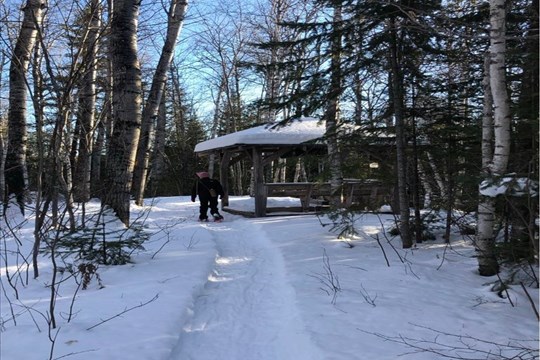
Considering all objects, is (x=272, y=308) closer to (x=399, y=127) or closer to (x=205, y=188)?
(x=399, y=127)

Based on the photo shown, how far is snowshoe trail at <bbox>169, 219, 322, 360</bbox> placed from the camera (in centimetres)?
371

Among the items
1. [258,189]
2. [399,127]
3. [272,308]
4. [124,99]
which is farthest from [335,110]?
[272,308]

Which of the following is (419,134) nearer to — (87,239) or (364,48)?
(364,48)

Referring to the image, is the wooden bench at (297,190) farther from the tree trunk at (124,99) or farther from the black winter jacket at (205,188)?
the tree trunk at (124,99)

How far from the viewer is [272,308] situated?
4.79 m

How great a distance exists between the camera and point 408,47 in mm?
7195

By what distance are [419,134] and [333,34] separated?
2342 mm

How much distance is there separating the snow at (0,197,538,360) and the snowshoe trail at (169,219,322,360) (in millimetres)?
16

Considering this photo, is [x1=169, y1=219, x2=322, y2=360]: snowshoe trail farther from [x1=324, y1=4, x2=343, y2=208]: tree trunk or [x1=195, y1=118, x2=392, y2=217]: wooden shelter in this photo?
[x1=195, y1=118, x2=392, y2=217]: wooden shelter

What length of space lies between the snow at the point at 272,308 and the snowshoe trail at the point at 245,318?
16 millimetres

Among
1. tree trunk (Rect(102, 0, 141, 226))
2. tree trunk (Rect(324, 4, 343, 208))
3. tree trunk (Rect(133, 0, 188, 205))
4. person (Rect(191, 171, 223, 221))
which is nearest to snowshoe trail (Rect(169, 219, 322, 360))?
tree trunk (Rect(324, 4, 343, 208))

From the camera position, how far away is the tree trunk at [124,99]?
7719mm

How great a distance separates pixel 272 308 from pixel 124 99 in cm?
491

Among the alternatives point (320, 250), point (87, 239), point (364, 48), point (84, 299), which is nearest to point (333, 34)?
point (364, 48)
